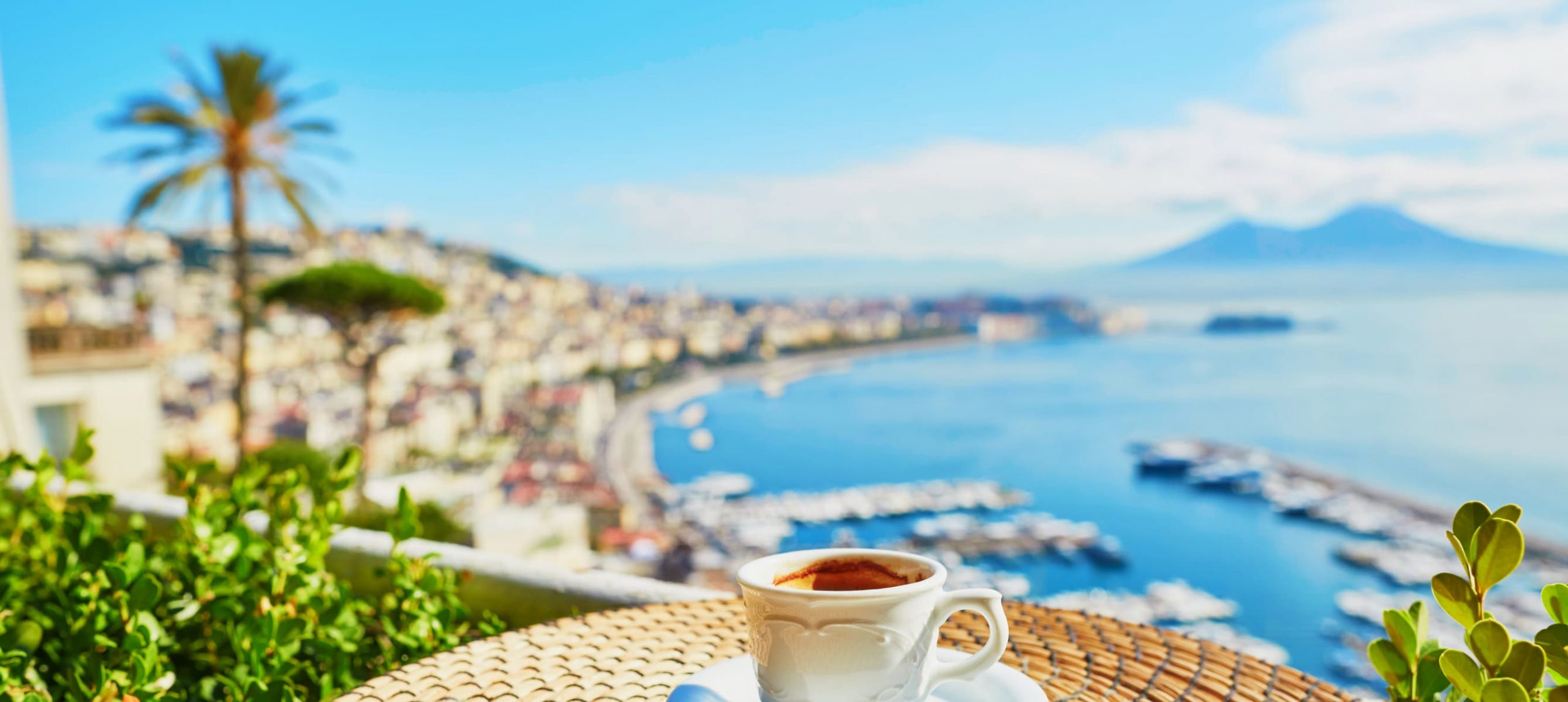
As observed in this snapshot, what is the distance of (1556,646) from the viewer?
43 cm

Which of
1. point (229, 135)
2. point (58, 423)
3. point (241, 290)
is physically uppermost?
Answer: point (229, 135)

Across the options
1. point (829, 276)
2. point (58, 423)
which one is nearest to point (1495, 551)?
point (58, 423)

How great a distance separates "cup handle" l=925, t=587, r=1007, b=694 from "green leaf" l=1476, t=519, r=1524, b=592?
0.72ft

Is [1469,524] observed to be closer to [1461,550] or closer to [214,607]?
[1461,550]

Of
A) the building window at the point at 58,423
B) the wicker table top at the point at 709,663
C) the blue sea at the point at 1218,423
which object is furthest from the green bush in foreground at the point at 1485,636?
the blue sea at the point at 1218,423

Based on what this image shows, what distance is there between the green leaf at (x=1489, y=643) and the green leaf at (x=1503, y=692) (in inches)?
0.6

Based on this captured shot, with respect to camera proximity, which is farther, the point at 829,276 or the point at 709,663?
the point at 829,276

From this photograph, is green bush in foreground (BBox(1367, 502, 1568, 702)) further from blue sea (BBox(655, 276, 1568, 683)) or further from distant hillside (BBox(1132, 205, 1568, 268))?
distant hillside (BBox(1132, 205, 1568, 268))

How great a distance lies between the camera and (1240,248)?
147 ft

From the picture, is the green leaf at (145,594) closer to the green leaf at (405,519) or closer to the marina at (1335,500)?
the green leaf at (405,519)

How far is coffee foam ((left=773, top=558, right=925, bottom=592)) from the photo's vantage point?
54cm

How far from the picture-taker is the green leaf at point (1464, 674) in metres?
0.40

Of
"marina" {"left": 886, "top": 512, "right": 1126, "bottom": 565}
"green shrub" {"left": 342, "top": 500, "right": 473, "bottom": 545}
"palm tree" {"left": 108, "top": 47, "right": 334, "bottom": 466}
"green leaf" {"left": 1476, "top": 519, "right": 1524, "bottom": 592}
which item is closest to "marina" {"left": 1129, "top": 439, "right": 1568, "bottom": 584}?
"marina" {"left": 886, "top": 512, "right": 1126, "bottom": 565}

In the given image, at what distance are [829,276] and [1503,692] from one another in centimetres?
5419
